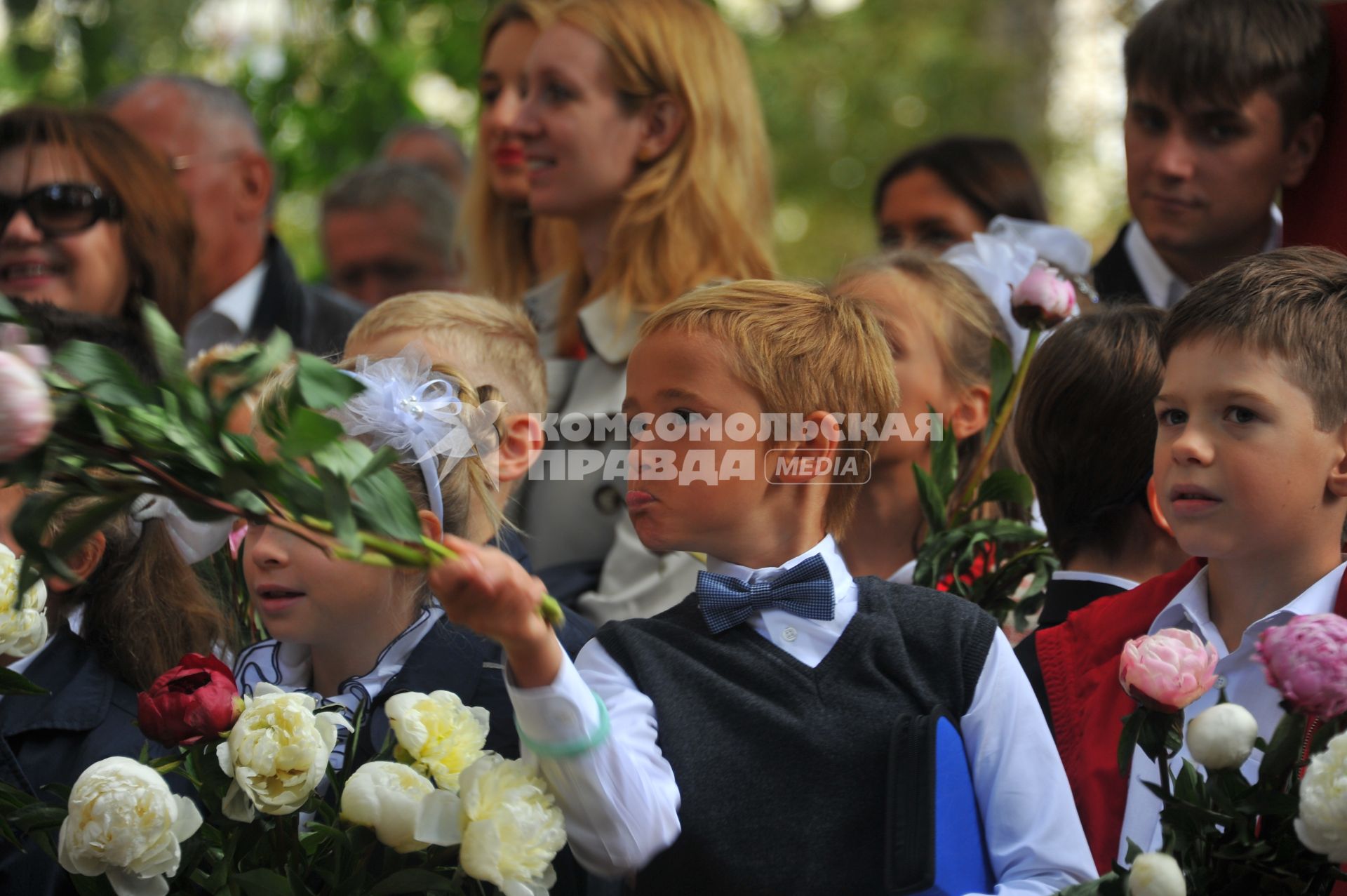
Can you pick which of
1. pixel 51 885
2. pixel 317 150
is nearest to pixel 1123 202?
pixel 317 150

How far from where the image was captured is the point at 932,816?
2004 millimetres

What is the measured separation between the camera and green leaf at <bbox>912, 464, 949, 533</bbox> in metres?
2.92

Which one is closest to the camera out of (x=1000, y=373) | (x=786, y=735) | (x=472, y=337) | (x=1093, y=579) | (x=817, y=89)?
(x=786, y=735)

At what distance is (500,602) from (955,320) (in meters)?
1.87

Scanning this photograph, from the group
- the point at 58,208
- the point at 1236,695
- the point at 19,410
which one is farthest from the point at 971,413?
the point at 58,208

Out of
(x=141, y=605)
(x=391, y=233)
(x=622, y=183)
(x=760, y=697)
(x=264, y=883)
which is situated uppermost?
(x=622, y=183)

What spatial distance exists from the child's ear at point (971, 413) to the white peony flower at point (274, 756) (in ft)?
5.58

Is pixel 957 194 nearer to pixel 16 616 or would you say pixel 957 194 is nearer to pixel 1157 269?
pixel 1157 269

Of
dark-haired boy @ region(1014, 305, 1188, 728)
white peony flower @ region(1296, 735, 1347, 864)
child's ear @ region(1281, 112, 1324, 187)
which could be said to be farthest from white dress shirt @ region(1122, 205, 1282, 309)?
white peony flower @ region(1296, 735, 1347, 864)

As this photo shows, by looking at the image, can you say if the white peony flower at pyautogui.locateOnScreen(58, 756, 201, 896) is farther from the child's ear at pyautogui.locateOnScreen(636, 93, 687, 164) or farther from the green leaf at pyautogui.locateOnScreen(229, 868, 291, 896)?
the child's ear at pyautogui.locateOnScreen(636, 93, 687, 164)

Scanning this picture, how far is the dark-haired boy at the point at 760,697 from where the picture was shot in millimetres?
1941

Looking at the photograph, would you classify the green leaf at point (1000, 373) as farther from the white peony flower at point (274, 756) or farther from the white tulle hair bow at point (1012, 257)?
the white peony flower at point (274, 756)

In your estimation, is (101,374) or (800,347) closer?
(101,374)

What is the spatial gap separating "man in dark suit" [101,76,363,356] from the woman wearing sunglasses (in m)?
0.68
